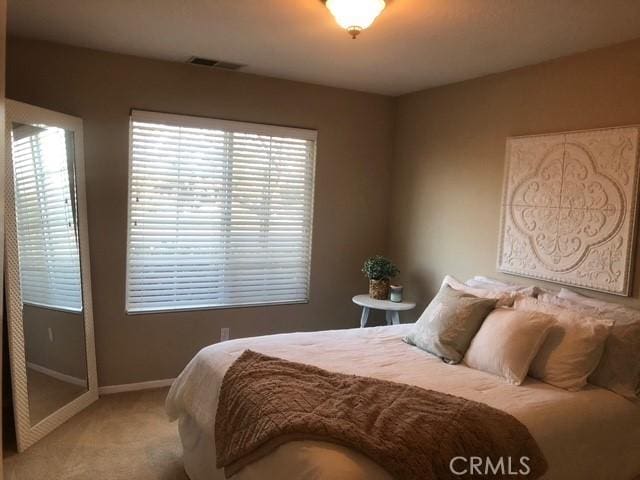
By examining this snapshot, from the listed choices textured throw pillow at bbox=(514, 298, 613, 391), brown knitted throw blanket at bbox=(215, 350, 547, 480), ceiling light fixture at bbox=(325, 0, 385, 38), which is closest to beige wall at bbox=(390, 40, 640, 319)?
textured throw pillow at bbox=(514, 298, 613, 391)

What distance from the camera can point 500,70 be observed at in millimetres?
3482

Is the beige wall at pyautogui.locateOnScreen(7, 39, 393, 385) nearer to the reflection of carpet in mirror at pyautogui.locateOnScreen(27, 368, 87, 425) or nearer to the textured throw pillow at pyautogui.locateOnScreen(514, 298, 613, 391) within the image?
the reflection of carpet in mirror at pyautogui.locateOnScreen(27, 368, 87, 425)

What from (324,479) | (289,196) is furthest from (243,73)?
(324,479)

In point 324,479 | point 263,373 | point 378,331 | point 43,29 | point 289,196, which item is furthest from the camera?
point 289,196

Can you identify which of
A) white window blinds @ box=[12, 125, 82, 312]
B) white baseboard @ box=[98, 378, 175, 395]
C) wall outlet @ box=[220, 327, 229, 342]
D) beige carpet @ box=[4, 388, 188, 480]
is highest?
white window blinds @ box=[12, 125, 82, 312]

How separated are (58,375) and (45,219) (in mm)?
977

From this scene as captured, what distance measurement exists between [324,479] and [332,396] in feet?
1.53

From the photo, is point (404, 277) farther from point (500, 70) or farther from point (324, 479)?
point (324, 479)

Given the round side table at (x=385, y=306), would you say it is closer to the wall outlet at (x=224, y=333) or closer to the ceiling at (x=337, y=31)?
the wall outlet at (x=224, y=333)

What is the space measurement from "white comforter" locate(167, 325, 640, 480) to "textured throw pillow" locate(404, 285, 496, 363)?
7cm

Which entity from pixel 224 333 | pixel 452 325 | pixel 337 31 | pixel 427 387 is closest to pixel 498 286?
pixel 452 325

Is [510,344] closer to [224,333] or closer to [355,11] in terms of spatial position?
[355,11]

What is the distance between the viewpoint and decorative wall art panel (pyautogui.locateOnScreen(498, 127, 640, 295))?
110 inches

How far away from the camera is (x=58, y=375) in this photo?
3188 mm
